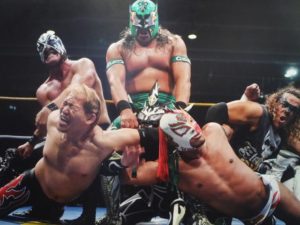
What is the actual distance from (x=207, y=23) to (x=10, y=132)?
4788 millimetres

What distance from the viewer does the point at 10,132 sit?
26.8ft

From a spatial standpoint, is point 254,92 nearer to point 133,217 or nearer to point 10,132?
point 133,217

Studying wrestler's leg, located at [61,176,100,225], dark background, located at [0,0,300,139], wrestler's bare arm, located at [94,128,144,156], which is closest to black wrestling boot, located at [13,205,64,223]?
wrestler's leg, located at [61,176,100,225]

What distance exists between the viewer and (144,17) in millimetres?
2389

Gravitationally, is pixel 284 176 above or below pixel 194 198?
below

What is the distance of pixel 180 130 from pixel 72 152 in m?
0.62

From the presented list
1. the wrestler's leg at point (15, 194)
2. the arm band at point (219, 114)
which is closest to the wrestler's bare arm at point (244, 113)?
the arm band at point (219, 114)

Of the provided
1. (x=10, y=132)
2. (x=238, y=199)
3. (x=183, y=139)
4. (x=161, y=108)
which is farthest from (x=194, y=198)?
(x=10, y=132)

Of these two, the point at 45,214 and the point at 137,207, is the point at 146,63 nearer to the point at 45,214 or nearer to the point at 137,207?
the point at 137,207

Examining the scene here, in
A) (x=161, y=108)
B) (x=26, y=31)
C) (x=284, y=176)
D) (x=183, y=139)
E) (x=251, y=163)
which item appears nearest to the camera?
(x=183, y=139)

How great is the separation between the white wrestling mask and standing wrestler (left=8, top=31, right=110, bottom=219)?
94cm

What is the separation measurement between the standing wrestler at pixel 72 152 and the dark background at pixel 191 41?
4244 mm

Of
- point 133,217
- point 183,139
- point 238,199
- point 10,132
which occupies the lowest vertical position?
point 10,132

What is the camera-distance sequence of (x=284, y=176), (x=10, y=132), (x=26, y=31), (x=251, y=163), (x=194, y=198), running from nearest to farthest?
(x=194, y=198) → (x=251, y=163) → (x=284, y=176) → (x=26, y=31) → (x=10, y=132)
